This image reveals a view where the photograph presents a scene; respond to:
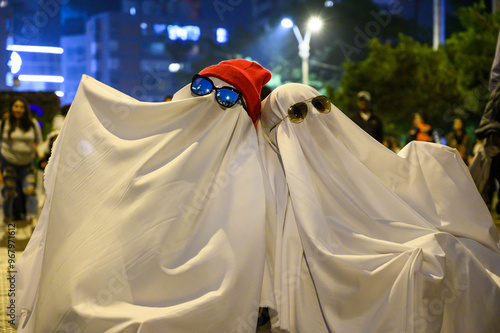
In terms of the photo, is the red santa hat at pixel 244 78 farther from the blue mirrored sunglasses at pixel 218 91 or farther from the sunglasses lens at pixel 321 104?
the sunglasses lens at pixel 321 104

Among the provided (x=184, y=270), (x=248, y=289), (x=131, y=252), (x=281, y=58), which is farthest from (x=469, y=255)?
(x=281, y=58)

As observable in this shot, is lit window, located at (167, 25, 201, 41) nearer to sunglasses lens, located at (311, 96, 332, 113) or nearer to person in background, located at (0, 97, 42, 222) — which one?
person in background, located at (0, 97, 42, 222)

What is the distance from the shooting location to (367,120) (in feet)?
33.4

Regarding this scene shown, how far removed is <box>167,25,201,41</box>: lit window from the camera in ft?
163

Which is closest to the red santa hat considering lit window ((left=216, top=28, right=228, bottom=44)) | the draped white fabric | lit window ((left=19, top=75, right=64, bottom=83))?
the draped white fabric

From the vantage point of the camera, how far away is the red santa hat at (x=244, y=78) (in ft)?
14.3

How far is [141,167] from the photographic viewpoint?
3828 mm

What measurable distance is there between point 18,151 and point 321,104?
19.9ft

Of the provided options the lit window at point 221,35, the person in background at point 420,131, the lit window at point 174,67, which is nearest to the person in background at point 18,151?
the person in background at point 420,131

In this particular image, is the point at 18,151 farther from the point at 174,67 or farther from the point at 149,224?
the point at 174,67

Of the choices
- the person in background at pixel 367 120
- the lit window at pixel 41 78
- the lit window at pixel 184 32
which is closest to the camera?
the person in background at pixel 367 120

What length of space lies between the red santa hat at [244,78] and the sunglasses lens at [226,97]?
142 millimetres

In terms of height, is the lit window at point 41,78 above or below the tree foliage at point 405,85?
above

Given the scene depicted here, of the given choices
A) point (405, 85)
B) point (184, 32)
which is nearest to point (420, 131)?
point (405, 85)
